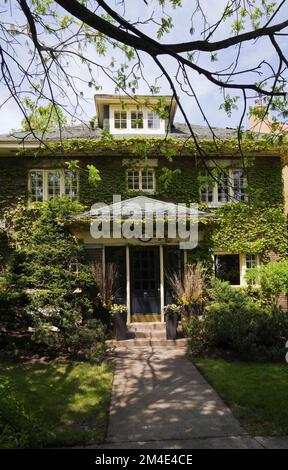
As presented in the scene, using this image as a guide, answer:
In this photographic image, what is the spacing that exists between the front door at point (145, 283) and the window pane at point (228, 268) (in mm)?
3478

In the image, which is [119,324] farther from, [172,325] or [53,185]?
[53,185]

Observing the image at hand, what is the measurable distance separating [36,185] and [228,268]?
866 cm

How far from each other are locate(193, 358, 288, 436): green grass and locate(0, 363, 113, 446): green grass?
1.95 meters

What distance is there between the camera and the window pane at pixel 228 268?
52.1ft

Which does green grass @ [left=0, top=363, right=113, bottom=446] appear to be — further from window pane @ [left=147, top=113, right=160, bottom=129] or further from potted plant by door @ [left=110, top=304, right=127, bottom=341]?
window pane @ [left=147, top=113, right=160, bottom=129]

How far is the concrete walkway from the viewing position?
462cm

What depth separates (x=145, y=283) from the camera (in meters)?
13.6

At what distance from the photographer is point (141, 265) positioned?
1363 centimetres

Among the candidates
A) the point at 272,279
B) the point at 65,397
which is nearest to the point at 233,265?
the point at 272,279

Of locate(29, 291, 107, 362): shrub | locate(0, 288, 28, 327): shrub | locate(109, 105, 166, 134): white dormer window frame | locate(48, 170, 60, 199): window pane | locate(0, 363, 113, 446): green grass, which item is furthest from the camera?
locate(109, 105, 166, 134): white dormer window frame

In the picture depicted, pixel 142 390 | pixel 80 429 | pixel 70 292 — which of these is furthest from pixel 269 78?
pixel 70 292

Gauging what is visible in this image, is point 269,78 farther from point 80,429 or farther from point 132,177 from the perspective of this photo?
point 132,177

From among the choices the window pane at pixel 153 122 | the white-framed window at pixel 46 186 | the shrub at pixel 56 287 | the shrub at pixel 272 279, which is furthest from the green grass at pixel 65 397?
the window pane at pixel 153 122

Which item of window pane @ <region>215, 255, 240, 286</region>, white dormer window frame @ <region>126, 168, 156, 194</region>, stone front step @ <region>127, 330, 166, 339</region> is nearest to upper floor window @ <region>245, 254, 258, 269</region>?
window pane @ <region>215, 255, 240, 286</region>
